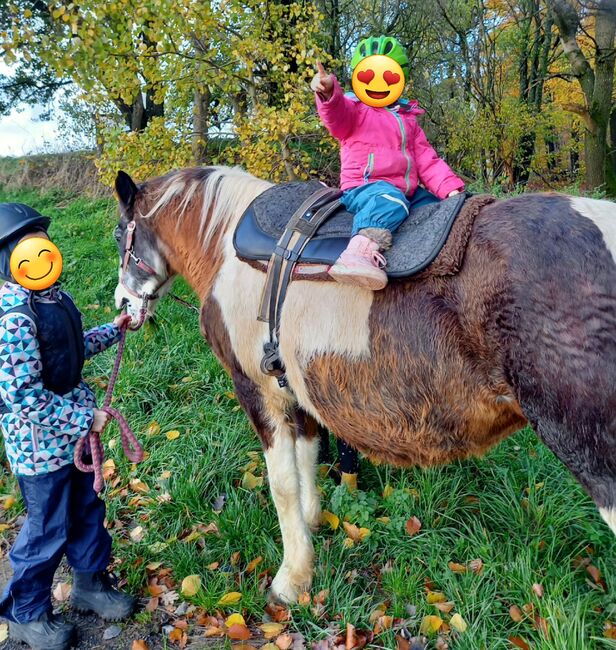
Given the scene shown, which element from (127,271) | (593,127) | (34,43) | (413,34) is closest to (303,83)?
(34,43)

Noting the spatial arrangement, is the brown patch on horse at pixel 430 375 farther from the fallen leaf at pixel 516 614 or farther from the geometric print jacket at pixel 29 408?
the geometric print jacket at pixel 29 408

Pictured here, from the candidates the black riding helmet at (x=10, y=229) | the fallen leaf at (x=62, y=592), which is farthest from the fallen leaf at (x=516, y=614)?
the black riding helmet at (x=10, y=229)

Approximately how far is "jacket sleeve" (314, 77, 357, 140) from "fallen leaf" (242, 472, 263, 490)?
7.67 feet

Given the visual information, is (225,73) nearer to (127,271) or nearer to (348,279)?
(127,271)

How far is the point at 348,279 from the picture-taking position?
1976 mm

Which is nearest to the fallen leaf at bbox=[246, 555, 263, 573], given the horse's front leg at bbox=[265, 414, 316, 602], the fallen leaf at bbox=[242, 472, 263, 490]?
the horse's front leg at bbox=[265, 414, 316, 602]

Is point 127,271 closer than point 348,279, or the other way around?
point 348,279

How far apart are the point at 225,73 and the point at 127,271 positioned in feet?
10.5

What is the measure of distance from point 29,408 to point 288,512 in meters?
1.43

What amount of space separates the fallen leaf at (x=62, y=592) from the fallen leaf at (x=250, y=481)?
1191mm

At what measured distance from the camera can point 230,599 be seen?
105 inches

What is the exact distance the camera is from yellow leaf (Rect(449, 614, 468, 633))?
2330 millimetres

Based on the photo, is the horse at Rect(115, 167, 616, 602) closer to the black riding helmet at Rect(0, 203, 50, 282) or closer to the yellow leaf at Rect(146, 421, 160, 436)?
the black riding helmet at Rect(0, 203, 50, 282)

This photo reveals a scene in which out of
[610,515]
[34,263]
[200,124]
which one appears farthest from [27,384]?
[200,124]
